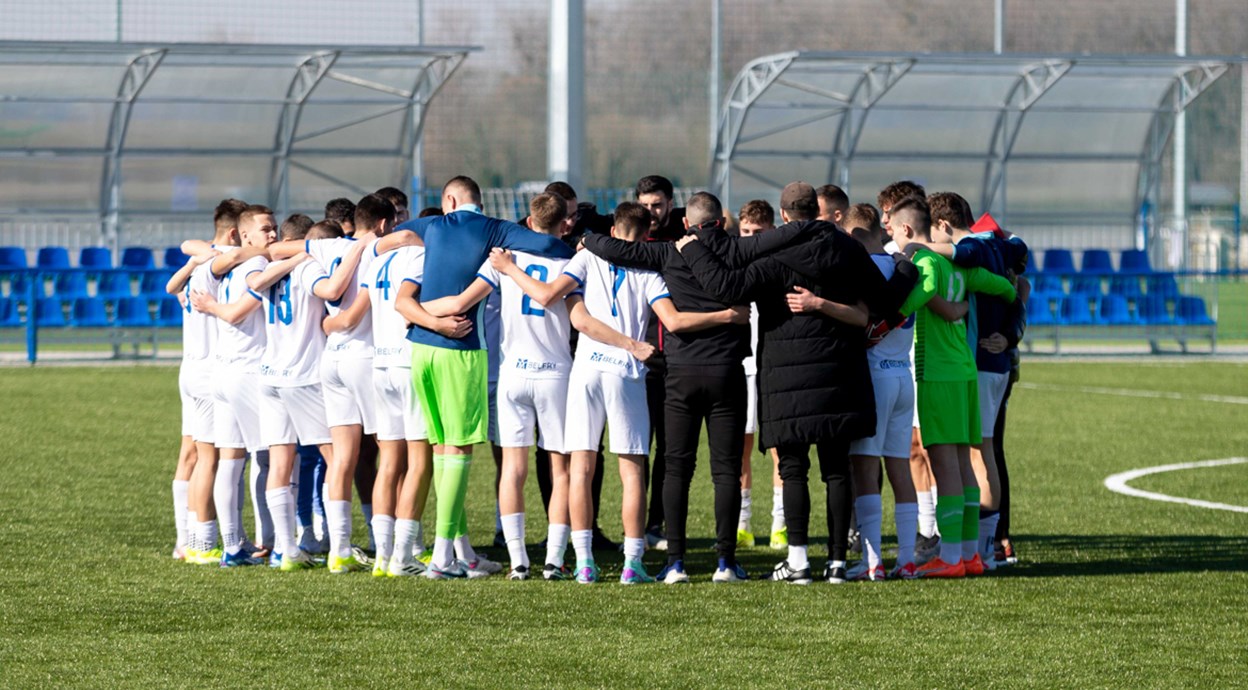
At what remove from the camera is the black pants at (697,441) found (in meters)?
7.75

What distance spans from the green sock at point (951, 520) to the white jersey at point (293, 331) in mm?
3024

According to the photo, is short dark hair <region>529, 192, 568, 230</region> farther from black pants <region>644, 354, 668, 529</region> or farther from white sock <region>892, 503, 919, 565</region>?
white sock <region>892, 503, 919, 565</region>

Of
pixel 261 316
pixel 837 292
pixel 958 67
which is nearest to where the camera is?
pixel 837 292

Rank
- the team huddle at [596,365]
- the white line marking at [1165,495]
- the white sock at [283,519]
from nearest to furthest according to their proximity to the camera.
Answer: the team huddle at [596,365]
the white sock at [283,519]
the white line marking at [1165,495]

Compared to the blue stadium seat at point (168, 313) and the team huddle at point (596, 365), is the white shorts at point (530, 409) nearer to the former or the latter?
the team huddle at point (596, 365)

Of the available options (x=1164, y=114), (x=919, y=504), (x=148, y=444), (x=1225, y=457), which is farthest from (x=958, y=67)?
(x=919, y=504)

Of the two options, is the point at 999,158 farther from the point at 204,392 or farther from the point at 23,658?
the point at 23,658

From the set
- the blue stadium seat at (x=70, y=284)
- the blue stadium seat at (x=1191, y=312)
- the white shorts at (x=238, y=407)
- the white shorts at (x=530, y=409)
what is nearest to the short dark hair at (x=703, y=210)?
the white shorts at (x=530, y=409)

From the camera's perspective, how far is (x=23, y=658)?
20.3 feet

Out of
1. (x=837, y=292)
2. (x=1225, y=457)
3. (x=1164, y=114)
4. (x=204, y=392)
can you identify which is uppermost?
(x=1164, y=114)

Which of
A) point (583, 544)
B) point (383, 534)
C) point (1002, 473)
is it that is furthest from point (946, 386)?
point (383, 534)

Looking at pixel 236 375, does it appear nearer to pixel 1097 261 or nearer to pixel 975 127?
pixel 975 127

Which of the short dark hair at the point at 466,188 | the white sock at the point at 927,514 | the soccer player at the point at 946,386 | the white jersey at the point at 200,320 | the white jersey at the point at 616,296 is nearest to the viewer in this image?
the white jersey at the point at 616,296

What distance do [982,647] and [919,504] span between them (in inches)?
99.9
